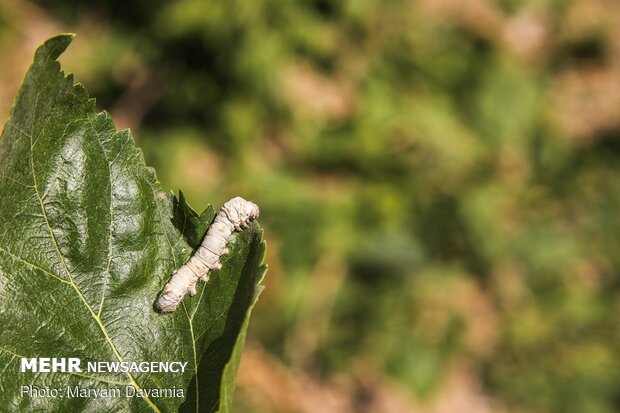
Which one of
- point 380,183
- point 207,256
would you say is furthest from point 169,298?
point 380,183

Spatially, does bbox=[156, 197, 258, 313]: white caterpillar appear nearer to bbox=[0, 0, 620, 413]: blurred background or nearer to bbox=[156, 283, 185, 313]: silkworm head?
bbox=[156, 283, 185, 313]: silkworm head

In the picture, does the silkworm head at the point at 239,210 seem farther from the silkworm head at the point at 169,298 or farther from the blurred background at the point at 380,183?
the blurred background at the point at 380,183

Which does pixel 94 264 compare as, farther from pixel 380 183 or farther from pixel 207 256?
pixel 380 183

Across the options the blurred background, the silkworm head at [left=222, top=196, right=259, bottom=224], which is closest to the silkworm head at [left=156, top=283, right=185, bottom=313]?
the silkworm head at [left=222, top=196, right=259, bottom=224]

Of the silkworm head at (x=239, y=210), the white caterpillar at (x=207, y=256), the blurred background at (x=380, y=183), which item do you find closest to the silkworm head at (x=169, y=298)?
the white caterpillar at (x=207, y=256)

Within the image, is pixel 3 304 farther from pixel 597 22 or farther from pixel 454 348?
pixel 597 22

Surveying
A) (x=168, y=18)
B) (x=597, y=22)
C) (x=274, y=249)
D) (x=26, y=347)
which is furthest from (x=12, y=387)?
(x=597, y=22)

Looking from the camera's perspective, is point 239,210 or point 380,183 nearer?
point 239,210
